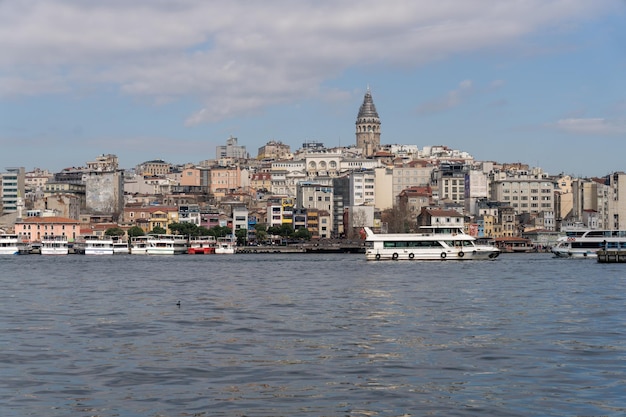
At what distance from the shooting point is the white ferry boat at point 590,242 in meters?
75.4

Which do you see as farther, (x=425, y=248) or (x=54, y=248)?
(x=54, y=248)

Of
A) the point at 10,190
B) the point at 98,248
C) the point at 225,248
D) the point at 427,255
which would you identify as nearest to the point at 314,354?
the point at 427,255

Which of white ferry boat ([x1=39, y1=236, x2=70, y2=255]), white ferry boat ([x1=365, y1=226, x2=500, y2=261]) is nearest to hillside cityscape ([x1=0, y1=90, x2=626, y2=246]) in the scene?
white ferry boat ([x1=39, y1=236, x2=70, y2=255])

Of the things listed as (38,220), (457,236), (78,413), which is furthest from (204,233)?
(78,413)

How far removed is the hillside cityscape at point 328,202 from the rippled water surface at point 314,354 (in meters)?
89.4

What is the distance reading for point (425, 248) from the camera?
66.8 m

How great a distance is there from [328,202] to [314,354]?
125m

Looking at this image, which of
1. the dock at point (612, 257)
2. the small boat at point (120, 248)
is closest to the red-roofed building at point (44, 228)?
the small boat at point (120, 248)

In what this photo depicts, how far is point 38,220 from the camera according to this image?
124 meters

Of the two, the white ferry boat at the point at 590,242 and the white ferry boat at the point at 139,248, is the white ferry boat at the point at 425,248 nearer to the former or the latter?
the white ferry boat at the point at 590,242

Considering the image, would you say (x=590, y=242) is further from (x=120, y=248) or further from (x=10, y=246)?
(x=10, y=246)

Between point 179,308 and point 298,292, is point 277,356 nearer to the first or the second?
point 179,308

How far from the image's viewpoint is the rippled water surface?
14305 mm

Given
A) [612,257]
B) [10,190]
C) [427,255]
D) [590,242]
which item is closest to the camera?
[427,255]
